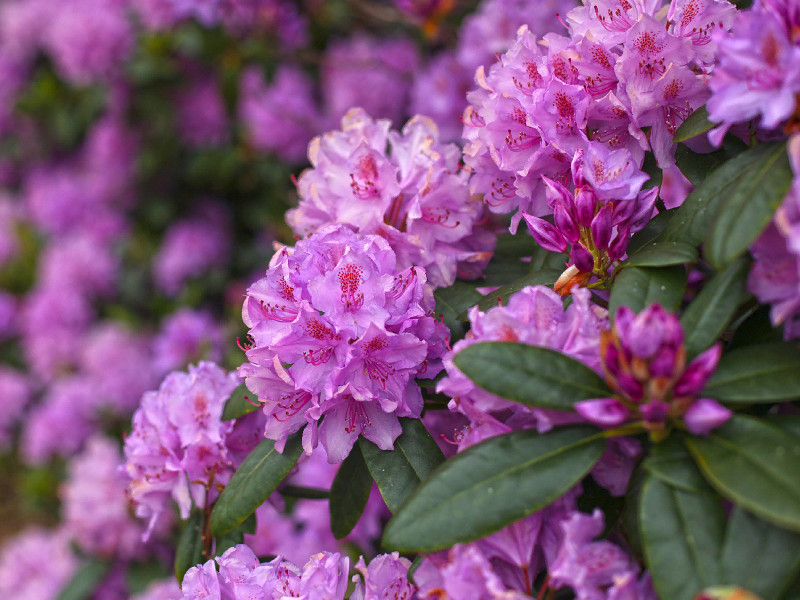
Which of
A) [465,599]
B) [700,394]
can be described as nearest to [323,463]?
[465,599]

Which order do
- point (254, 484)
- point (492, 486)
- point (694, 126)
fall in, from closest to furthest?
1. point (492, 486)
2. point (694, 126)
3. point (254, 484)

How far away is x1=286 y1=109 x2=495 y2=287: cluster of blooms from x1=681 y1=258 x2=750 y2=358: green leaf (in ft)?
1.28

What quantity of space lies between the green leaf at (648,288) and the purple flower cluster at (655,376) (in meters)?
0.08

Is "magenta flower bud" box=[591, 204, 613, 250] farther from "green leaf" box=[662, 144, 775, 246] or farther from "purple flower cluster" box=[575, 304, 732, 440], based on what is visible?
"purple flower cluster" box=[575, 304, 732, 440]

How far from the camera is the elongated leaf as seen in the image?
2.01 feet

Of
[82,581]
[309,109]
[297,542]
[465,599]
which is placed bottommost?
[82,581]

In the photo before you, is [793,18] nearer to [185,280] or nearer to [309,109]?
[309,109]

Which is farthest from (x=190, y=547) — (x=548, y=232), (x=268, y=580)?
(x=548, y=232)

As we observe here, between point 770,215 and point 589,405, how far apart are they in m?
0.24

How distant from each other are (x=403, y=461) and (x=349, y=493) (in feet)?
0.46

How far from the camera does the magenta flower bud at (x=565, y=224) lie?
0.89m

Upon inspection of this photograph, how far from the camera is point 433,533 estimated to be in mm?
712

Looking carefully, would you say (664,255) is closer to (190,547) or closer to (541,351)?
(541,351)

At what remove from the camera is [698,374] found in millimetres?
672
